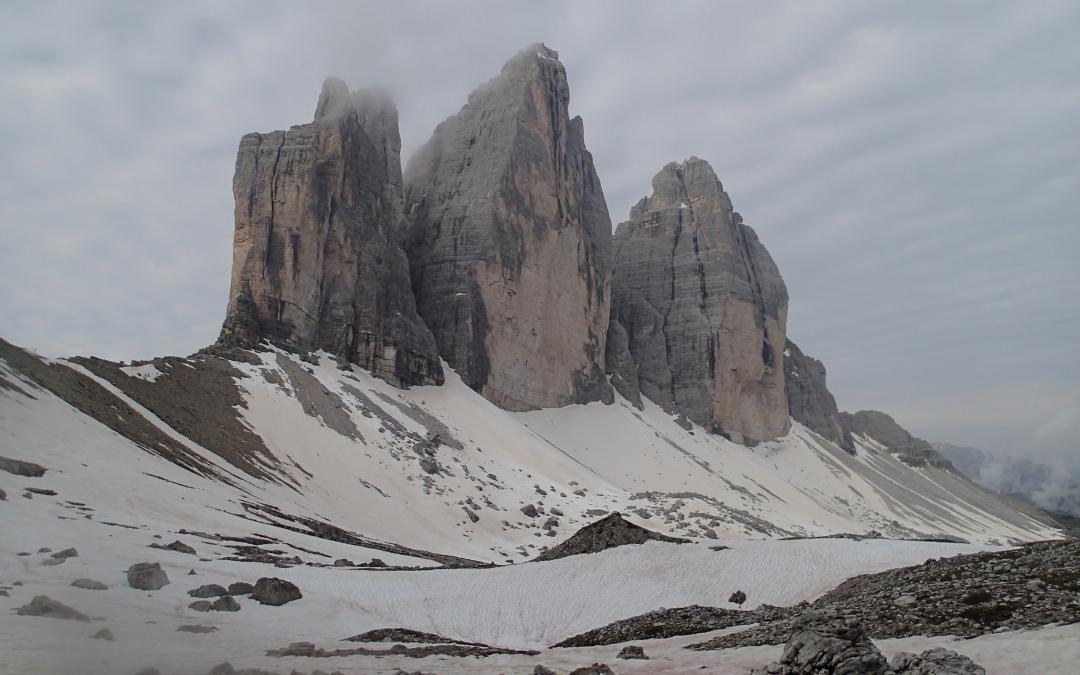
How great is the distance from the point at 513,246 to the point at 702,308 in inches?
1577

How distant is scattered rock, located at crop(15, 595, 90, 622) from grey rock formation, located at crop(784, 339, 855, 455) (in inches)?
4876

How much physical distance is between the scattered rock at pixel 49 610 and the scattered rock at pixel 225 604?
4.35 meters

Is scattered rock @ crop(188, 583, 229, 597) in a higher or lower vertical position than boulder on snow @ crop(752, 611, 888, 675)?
lower

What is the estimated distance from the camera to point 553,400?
8012cm

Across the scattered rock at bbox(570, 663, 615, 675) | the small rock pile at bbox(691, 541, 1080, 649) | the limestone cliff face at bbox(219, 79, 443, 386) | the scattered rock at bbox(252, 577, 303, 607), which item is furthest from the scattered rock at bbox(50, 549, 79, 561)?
the limestone cliff face at bbox(219, 79, 443, 386)

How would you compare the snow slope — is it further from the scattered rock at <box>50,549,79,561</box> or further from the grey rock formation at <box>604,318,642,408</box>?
the grey rock formation at <box>604,318,642,408</box>

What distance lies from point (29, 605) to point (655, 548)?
55.6ft

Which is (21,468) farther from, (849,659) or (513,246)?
(513,246)

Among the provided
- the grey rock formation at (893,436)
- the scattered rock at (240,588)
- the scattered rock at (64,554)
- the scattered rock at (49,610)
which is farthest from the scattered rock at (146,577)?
the grey rock formation at (893,436)

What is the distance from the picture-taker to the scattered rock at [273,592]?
14.7m

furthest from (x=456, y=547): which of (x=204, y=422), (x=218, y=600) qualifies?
(x=218, y=600)

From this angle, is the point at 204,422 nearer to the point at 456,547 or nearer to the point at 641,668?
→ the point at 456,547

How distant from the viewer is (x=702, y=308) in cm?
10775

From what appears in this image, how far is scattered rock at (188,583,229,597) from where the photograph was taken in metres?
13.6
